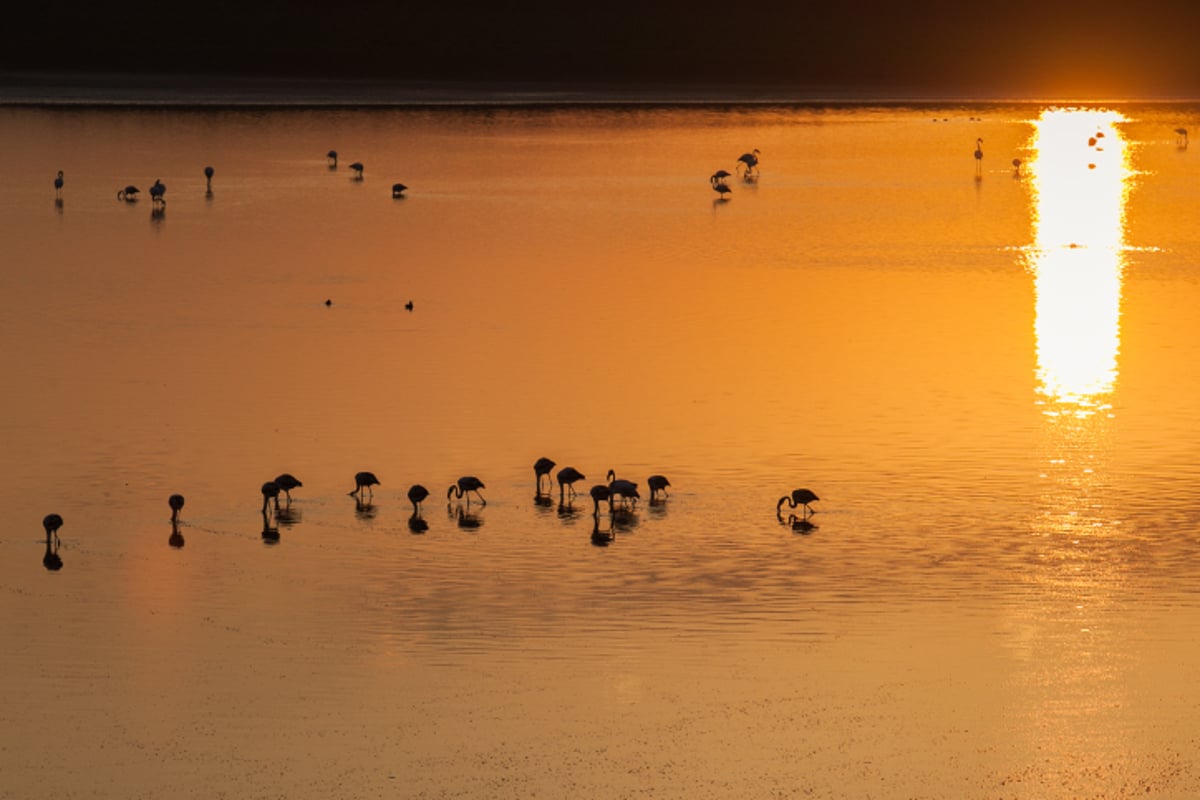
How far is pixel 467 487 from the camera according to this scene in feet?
76.0

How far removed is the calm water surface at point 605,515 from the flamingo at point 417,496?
119 mm

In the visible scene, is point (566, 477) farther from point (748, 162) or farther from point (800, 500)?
point (748, 162)

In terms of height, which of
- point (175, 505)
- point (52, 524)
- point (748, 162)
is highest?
point (748, 162)

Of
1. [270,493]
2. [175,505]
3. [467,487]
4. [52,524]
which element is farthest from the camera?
[467,487]

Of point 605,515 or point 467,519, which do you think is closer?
point 467,519

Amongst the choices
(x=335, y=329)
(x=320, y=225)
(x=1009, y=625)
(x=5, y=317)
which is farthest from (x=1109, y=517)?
(x=320, y=225)

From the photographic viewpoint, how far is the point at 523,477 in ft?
80.1

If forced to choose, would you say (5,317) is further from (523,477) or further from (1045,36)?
(1045,36)

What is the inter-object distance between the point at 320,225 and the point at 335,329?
15.5 metres

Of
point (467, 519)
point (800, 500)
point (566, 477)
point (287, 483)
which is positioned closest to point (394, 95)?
point (287, 483)

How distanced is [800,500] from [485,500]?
10.4ft

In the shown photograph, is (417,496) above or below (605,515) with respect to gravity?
above

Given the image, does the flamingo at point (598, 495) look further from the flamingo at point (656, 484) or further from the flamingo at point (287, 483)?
the flamingo at point (287, 483)

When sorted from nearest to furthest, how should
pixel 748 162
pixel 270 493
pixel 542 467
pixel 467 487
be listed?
pixel 270 493 < pixel 467 487 < pixel 542 467 < pixel 748 162
